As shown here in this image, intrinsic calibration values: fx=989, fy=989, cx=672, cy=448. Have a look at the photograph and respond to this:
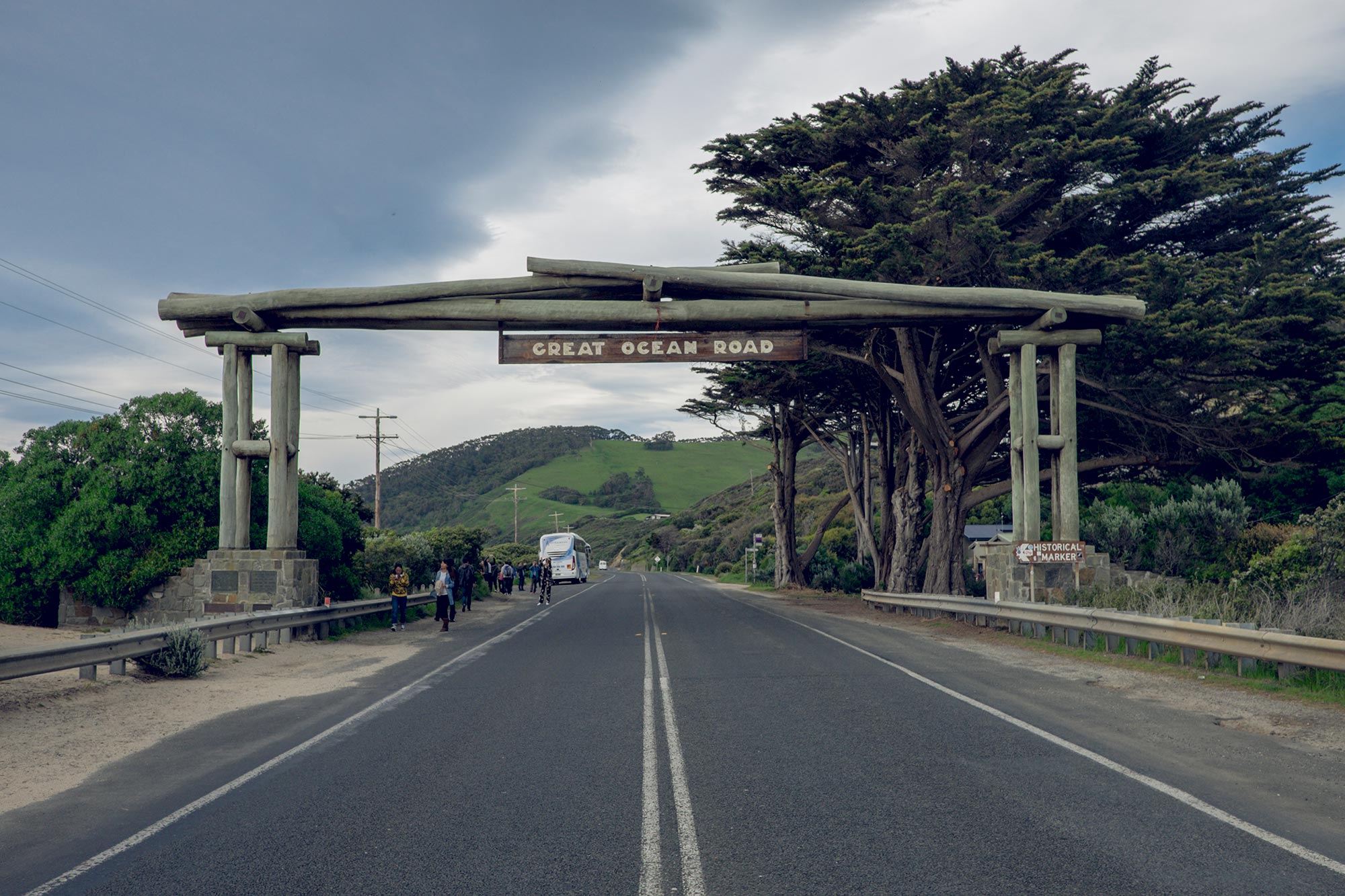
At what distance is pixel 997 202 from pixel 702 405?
19.3m

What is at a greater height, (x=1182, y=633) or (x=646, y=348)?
(x=646, y=348)

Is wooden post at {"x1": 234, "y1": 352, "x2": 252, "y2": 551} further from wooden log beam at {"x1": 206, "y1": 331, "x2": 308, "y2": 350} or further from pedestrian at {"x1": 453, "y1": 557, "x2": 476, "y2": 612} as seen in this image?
pedestrian at {"x1": 453, "y1": 557, "x2": 476, "y2": 612}

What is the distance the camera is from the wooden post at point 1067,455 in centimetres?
1962

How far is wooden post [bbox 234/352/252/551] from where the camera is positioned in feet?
61.6

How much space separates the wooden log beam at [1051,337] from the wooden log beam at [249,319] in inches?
564

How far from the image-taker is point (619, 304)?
58.7 feet

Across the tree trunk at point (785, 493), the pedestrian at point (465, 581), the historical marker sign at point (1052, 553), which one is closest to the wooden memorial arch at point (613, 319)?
the historical marker sign at point (1052, 553)

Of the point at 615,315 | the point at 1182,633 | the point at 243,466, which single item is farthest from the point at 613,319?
the point at 1182,633

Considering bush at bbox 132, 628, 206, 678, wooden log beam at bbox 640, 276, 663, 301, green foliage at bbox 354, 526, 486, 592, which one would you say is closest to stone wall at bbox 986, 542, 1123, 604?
wooden log beam at bbox 640, 276, 663, 301

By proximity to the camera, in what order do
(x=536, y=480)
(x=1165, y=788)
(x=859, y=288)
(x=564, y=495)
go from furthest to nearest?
1. (x=536, y=480)
2. (x=564, y=495)
3. (x=859, y=288)
4. (x=1165, y=788)

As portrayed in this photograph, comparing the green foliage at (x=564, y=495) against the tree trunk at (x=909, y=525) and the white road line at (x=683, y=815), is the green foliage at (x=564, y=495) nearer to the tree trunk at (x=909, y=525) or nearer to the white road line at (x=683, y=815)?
the tree trunk at (x=909, y=525)

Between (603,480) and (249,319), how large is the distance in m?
156

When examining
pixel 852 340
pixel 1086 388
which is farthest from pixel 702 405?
pixel 1086 388

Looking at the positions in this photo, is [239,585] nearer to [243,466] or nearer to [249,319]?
[243,466]
